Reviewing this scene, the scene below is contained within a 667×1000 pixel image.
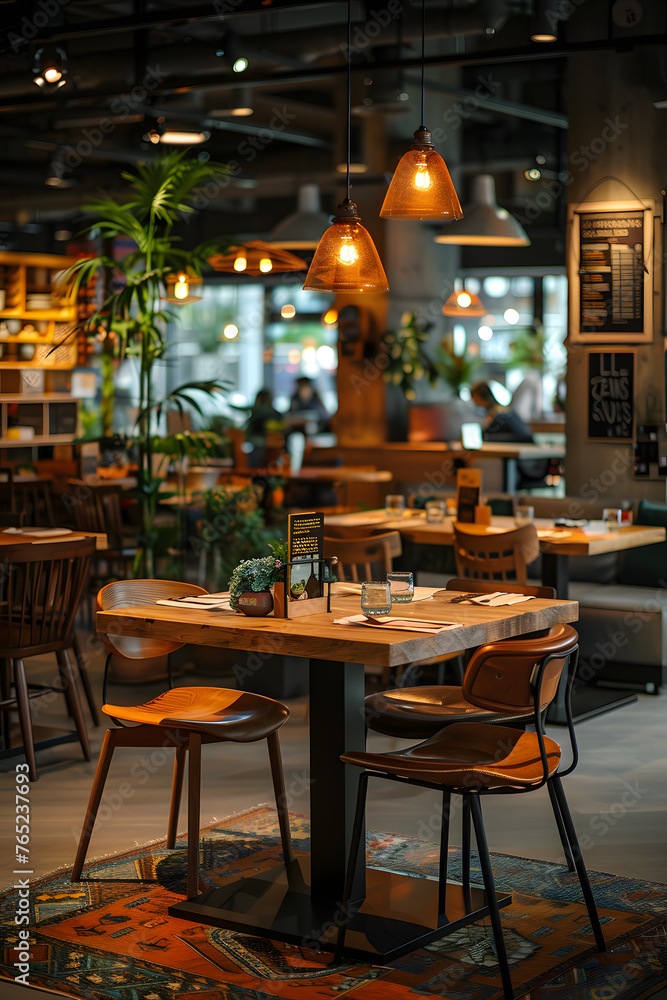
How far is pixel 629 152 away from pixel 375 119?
15.6 ft

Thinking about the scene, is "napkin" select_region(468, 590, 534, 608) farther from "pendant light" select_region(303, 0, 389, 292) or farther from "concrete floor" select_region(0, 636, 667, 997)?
"pendant light" select_region(303, 0, 389, 292)

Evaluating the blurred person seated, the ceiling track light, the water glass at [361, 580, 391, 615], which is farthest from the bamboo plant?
the blurred person seated

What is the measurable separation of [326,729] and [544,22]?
4748 mm

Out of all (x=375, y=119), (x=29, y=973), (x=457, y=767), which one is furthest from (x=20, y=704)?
(x=375, y=119)

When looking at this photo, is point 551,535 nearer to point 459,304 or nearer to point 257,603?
point 257,603

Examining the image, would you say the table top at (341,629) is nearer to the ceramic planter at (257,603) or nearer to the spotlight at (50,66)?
the ceramic planter at (257,603)

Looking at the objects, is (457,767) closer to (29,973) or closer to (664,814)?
(29,973)

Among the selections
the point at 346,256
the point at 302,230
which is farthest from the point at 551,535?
the point at 302,230

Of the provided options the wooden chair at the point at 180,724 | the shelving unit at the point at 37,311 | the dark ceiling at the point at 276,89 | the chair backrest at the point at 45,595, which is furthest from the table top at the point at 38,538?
the shelving unit at the point at 37,311

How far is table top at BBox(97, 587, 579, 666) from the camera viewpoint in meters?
3.21

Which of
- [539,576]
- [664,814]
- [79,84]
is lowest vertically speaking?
[664,814]

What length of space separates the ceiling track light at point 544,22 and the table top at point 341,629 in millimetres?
4057

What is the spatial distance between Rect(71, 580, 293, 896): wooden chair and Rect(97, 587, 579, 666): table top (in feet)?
0.87

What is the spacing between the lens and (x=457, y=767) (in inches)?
126
